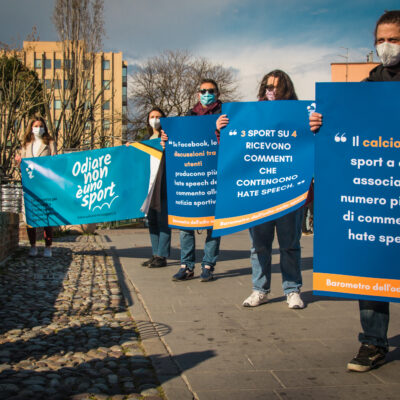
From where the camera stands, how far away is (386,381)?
10.4ft

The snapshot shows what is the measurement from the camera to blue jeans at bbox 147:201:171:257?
7578 millimetres

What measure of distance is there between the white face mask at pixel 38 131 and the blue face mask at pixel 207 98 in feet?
11.1

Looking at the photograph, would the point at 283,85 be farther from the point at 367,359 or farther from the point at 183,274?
the point at 183,274

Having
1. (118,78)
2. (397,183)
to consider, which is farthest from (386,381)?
(118,78)

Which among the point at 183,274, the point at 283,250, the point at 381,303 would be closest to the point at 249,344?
the point at 381,303

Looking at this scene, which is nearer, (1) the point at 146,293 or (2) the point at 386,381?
(2) the point at 386,381

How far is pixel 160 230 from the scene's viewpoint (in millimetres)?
7598

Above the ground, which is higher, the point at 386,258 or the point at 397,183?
the point at 397,183

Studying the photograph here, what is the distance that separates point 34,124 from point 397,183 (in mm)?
6670

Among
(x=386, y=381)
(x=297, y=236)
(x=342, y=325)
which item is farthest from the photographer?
(x=297, y=236)

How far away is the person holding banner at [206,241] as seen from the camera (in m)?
6.42

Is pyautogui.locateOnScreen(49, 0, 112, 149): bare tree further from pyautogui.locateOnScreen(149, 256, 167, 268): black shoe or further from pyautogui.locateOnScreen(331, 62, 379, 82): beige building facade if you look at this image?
Answer: pyautogui.locateOnScreen(331, 62, 379, 82): beige building facade

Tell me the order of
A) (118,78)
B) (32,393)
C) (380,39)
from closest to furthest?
(32,393)
(380,39)
(118,78)

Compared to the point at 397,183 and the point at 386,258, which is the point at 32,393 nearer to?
the point at 386,258
